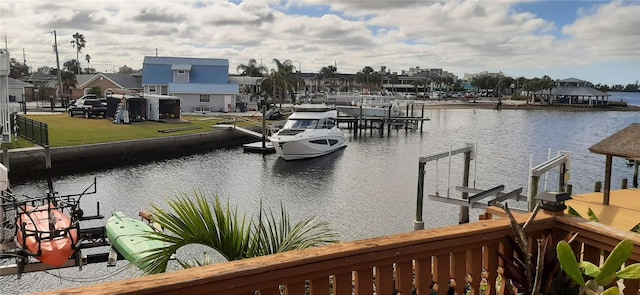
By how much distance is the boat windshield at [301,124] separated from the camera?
36250 millimetres

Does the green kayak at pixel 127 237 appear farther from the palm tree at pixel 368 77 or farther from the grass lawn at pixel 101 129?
the palm tree at pixel 368 77

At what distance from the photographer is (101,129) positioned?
38.3 meters

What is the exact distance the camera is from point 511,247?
3.27 m

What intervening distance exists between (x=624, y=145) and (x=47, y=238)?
13793 mm

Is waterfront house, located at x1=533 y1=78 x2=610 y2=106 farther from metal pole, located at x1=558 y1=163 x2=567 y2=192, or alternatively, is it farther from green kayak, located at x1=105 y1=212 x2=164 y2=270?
green kayak, located at x1=105 y1=212 x2=164 y2=270

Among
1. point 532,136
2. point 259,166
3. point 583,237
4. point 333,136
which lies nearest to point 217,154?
point 259,166

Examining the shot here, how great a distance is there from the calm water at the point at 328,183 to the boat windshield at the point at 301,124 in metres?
2.53

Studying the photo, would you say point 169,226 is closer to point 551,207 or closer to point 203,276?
point 203,276

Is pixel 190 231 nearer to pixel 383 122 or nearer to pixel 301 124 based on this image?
pixel 301 124

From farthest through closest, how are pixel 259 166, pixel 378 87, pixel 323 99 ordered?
1. pixel 378 87
2. pixel 323 99
3. pixel 259 166

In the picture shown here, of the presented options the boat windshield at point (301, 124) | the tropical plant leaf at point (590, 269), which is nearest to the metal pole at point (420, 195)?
the tropical plant leaf at point (590, 269)

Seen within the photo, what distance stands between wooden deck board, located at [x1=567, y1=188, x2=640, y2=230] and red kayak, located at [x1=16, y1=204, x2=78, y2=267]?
35.5 feet

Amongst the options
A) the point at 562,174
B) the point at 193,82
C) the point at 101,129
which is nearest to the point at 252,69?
the point at 193,82

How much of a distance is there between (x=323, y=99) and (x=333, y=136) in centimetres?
3712
